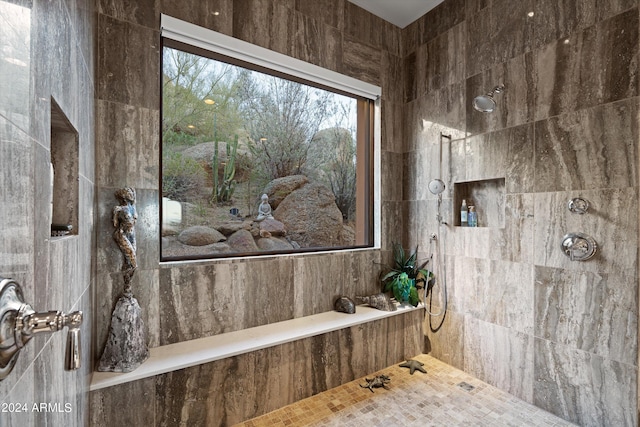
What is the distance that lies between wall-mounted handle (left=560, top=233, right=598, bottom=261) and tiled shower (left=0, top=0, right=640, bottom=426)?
4 centimetres

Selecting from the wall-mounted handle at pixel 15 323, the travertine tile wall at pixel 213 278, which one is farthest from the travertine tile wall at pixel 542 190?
the wall-mounted handle at pixel 15 323

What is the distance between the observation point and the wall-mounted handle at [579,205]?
173cm

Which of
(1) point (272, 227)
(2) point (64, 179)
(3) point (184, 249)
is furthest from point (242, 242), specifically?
(2) point (64, 179)

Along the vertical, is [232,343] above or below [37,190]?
below

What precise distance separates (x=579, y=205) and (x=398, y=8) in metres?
2.10

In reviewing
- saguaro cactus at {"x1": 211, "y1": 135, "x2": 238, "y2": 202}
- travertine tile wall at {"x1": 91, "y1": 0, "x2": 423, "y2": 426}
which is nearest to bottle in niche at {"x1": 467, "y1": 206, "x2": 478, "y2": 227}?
travertine tile wall at {"x1": 91, "y1": 0, "x2": 423, "y2": 426}

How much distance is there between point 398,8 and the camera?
262cm

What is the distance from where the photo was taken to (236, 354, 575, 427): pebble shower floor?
179cm

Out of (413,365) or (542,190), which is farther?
(413,365)

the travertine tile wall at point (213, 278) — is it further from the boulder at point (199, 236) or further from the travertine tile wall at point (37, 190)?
the travertine tile wall at point (37, 190)

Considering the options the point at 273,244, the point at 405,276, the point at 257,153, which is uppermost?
the point at 257,153

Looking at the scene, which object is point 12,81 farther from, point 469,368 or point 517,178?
point 469,368

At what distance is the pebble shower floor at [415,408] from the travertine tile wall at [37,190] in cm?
120

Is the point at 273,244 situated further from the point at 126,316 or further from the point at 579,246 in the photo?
the point at 579,246
